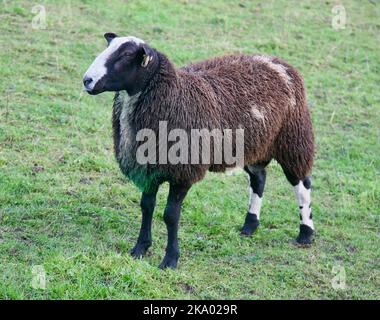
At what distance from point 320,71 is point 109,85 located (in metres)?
8.04

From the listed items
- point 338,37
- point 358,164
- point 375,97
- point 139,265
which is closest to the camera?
point 139,265

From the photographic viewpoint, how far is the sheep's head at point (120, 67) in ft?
21.9

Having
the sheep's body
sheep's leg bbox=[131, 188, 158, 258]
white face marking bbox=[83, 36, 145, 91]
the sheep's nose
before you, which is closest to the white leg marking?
the sheep's body

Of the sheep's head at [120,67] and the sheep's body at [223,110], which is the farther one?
the sheep's body at [223,110]

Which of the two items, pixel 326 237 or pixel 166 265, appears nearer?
pixel 166 265

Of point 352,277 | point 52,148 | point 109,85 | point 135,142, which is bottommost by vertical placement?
point 352,277

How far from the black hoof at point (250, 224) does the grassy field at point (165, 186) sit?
11 centimetres

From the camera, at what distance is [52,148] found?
9719mm

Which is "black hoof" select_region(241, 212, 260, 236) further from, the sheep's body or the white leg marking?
the sheep's body

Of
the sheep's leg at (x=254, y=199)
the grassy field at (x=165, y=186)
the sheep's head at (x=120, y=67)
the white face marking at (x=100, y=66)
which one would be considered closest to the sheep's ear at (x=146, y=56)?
the sheep's head at (x=120, y=67)

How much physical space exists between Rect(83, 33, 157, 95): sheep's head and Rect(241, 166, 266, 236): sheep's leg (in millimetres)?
2152

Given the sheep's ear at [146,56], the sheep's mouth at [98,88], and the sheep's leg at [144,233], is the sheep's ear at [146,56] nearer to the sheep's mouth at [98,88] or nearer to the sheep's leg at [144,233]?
the sheep's mouth at [98,88]

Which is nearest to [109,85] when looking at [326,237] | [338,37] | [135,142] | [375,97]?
[135,142]

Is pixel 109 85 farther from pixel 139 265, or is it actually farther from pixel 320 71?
pixel 320 71
